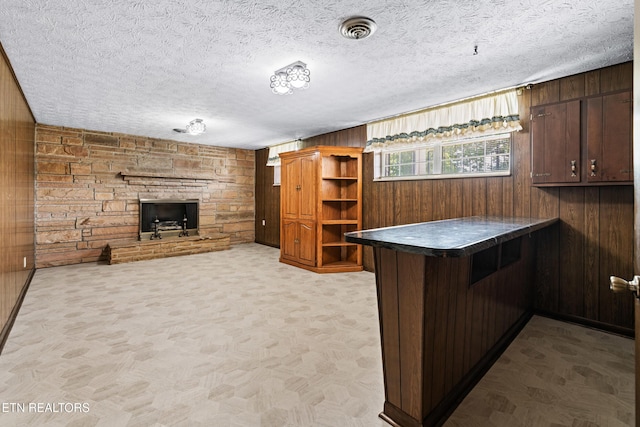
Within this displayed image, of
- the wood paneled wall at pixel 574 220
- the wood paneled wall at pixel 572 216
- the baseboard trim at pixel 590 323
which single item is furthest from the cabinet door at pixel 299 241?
the baseboard trim at pixel 590 323

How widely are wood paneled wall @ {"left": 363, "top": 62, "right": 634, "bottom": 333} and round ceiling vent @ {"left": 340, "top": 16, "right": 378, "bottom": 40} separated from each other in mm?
2122

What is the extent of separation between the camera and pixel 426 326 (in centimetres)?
153

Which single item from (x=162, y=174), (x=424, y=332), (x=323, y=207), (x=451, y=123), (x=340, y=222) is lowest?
(x=424, y=332)

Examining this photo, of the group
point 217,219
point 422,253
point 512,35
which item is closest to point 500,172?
point 512,35

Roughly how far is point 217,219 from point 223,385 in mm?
5515

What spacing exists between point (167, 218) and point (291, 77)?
4894mm

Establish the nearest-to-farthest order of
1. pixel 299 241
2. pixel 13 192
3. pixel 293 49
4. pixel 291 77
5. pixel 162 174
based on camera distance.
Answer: pixel 293 49 < pixel 291 77 < pixel 13 192 < pixel 299 241 < pixel 162 174

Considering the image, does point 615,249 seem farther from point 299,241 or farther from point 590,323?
point 299,241

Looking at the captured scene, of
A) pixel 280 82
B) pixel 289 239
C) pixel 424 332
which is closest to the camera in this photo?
pixel 424 332

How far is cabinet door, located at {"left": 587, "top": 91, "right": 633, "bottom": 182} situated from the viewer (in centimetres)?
246

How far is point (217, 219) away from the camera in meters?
7.08

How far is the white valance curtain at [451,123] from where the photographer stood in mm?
3372

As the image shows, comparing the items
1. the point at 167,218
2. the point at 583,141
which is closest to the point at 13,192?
the point at 167,218

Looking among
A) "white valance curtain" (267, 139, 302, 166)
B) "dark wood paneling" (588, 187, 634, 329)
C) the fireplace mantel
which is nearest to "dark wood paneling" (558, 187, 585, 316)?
"dark wood paneling" (588, 187, 634, 329)
